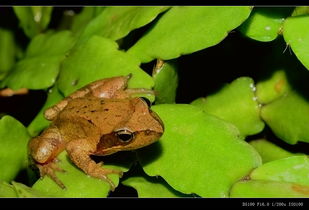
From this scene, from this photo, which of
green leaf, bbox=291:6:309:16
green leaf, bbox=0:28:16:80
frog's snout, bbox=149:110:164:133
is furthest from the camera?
green leaf, bbox=0:28:16:80

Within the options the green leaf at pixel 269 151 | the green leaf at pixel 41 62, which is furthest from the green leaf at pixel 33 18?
the green leaf at pixel 269 151

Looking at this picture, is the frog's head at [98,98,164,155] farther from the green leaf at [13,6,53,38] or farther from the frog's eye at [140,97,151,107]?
the green leaf at [13,6,53,38]

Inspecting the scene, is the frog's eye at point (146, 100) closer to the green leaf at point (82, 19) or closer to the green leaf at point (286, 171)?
the green leaf at point (286, 171)

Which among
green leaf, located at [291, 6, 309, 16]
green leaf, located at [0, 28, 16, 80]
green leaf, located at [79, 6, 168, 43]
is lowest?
green leaf, located at [0, 28, 16, 80]

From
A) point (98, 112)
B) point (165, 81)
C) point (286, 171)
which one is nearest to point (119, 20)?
point (165, 81)

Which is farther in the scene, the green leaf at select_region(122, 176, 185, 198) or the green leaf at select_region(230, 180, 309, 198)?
the green leaf at select_region(122, 176, 185, 198)

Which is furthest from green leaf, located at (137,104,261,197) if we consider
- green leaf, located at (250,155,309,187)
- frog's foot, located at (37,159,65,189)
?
frog's foot, located at (37,159,65,189)
